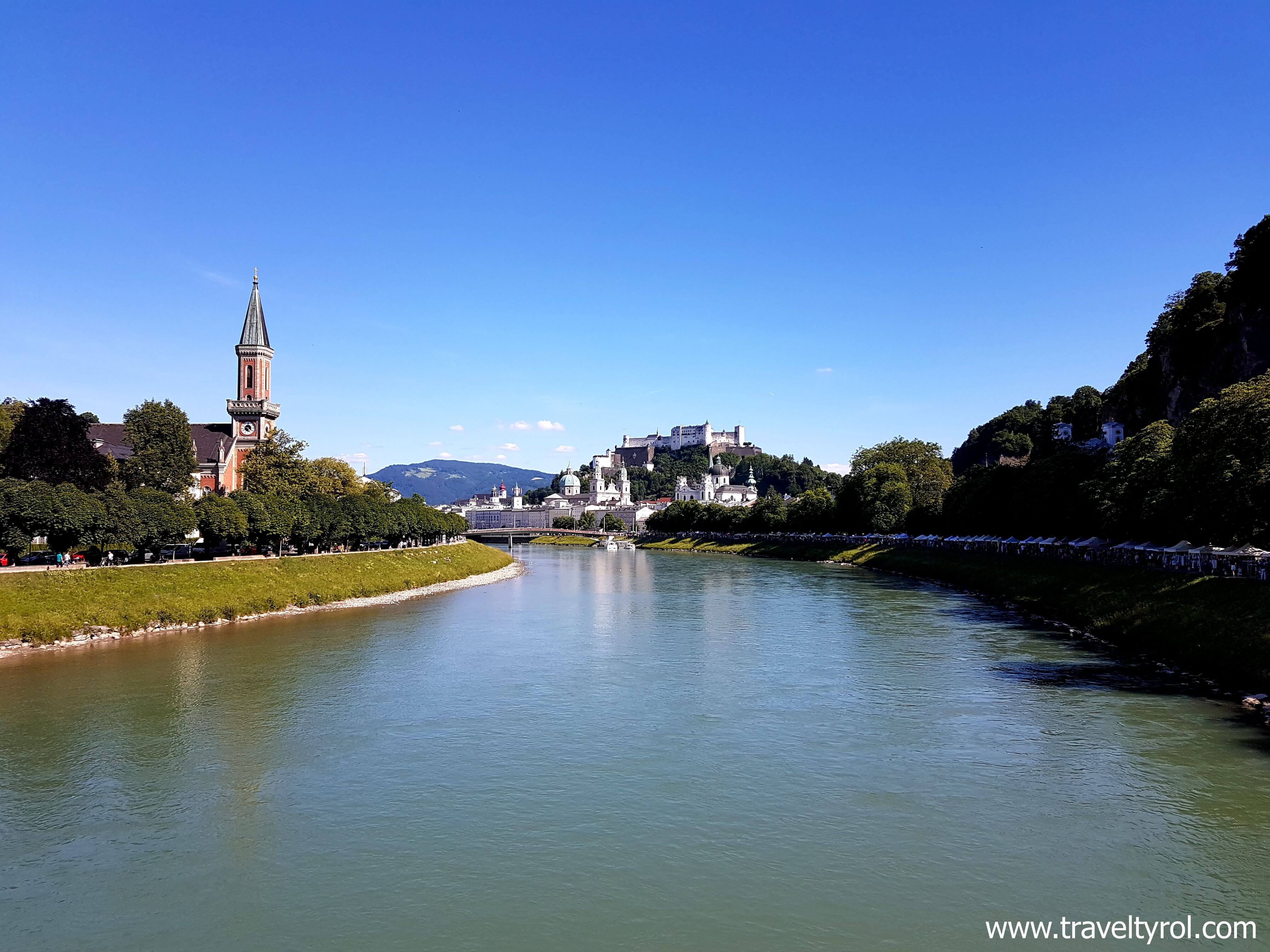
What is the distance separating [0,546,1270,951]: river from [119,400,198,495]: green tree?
34688 millimetres

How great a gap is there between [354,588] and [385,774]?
36.8 meters

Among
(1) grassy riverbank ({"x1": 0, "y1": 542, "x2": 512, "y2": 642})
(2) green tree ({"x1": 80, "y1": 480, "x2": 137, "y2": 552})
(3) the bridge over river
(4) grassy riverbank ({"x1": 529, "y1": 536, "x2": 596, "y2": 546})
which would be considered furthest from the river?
(3) the bridge over river

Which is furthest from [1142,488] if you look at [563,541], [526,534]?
[526,534]

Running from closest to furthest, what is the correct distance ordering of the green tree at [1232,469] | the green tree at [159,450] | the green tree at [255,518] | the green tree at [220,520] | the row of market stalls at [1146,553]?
the green tree at [1232,469]
the row of market stalls at [1146,553]
the green tree at [220,520]
the green tree at [255,518]
the green tree at [159,450]

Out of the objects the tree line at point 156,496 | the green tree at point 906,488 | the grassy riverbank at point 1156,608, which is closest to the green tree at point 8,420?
the tree line at point 156,496

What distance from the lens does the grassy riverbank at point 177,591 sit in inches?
1319

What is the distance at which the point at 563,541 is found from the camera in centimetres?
19050

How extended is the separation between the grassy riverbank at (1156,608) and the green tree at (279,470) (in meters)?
A: 48.8

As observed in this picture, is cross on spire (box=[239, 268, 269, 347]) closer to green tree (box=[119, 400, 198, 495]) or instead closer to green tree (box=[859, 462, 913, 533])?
green tree (box=[119, 400, 198, 495])

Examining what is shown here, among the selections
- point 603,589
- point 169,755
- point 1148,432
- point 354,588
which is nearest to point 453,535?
point 603,589

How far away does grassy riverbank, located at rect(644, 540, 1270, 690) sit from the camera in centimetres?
2598

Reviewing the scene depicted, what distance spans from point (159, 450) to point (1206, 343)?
251 ft

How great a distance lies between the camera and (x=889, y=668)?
99.6 ft

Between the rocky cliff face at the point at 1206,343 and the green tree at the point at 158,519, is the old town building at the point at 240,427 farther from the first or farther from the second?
the rocky cliff face at the point at 1206,343
